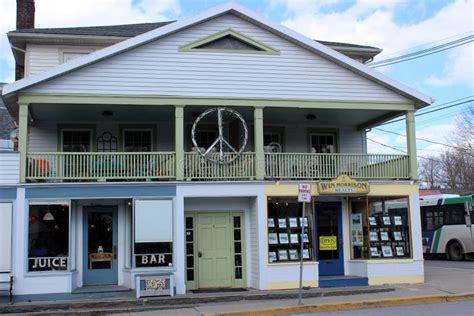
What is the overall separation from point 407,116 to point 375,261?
471 centimetres

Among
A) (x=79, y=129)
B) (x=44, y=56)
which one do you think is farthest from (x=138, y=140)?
(x=44, y=56)

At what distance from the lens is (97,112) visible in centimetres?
1925

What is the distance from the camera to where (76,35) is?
21.3 metres

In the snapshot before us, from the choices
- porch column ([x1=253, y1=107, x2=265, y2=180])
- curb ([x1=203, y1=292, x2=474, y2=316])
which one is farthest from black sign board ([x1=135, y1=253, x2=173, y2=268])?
porch column ([x1=253, y1=107, x2=265, y2=180])

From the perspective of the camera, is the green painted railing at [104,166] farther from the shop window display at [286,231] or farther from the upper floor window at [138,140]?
the shop window display at [286,231]

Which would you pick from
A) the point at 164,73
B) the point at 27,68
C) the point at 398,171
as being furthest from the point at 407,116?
the point at 27,68

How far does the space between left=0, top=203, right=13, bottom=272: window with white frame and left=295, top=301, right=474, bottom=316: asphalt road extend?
8163 mm

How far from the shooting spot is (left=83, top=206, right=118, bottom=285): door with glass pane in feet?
59.5

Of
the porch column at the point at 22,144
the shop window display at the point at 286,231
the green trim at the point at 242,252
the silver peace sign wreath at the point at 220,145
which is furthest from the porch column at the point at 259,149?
the porch column at the point at 22,144

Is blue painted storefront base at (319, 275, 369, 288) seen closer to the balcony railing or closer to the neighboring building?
the neighboring building

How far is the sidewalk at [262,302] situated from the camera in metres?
14.7

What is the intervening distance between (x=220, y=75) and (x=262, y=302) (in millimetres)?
6677

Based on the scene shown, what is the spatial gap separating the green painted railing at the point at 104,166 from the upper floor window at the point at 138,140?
2.27 m

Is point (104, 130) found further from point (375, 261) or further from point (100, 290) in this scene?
point (375, 261)
